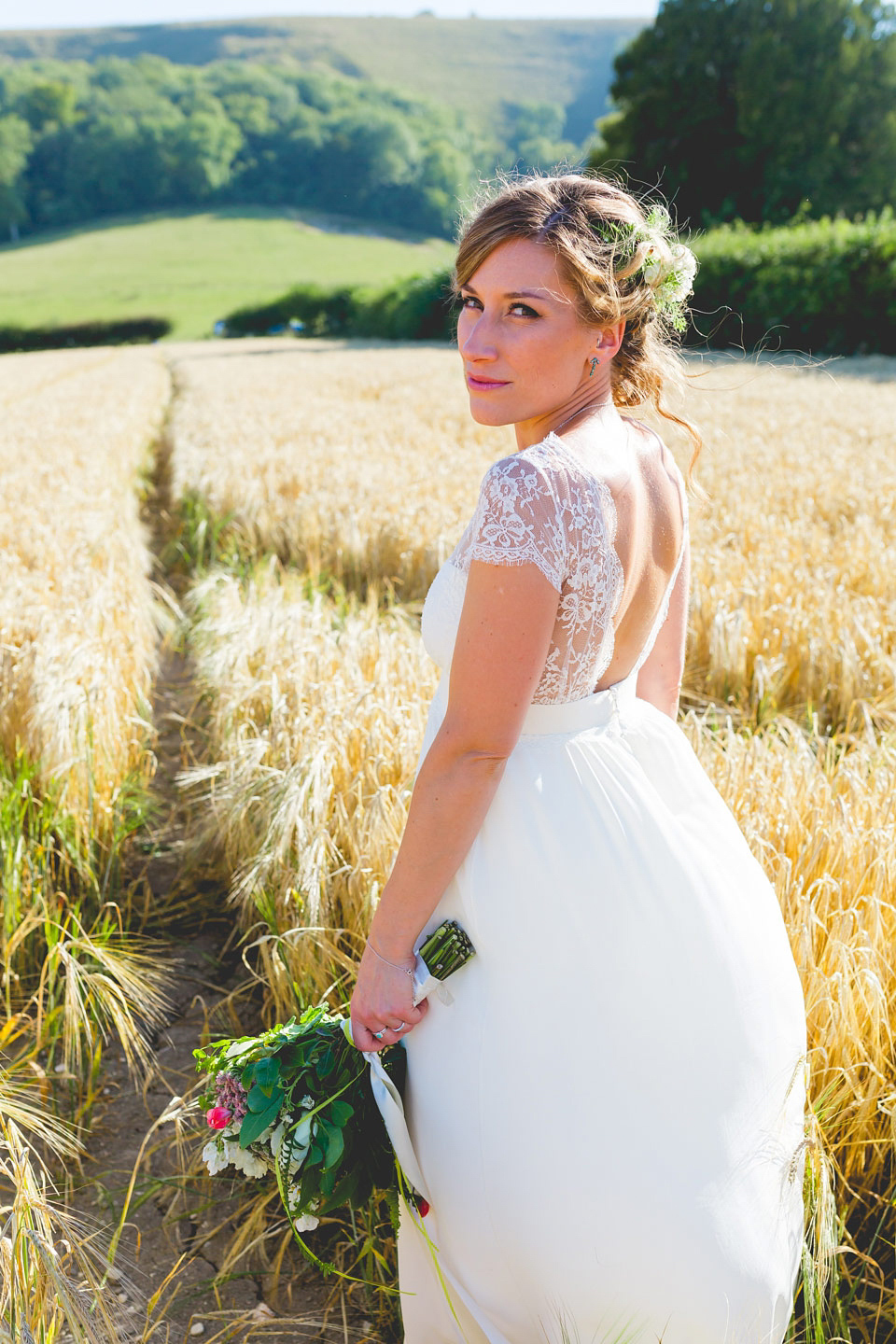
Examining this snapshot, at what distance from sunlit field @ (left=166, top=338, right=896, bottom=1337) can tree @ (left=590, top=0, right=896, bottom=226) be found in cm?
2965

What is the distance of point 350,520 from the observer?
602cm

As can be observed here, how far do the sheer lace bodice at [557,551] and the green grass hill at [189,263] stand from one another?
166 ft

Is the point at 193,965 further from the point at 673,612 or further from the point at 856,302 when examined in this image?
the point at 856,302

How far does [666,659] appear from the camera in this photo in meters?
2.01

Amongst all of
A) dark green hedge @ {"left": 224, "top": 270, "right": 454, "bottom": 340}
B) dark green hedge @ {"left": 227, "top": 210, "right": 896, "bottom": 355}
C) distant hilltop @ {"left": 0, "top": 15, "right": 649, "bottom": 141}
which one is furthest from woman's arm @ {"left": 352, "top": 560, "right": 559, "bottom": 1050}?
distant hilltop @ {"left": 0, "top": 15, "right": 649, "bottom": 141}

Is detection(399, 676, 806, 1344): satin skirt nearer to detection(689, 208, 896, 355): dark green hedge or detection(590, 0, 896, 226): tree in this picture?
detection(689, 208, 896, 355): dark green hedge

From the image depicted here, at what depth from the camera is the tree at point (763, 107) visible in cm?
3341

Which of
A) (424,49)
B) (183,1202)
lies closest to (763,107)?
(183,1202)

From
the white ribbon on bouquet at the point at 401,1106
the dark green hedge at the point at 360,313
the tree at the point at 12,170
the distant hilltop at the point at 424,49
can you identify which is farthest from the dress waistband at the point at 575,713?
the distant hilltop at the point at 424,49

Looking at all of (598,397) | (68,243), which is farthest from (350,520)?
(68,243)

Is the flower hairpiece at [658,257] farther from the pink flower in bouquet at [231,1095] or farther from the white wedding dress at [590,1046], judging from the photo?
the pink flower in bouquet at [231,1095]

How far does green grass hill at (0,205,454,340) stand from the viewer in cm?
5628

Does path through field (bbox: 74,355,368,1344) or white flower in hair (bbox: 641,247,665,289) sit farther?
path through field (bbox: 74,355,368,1344)

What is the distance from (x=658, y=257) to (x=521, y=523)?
65cm
